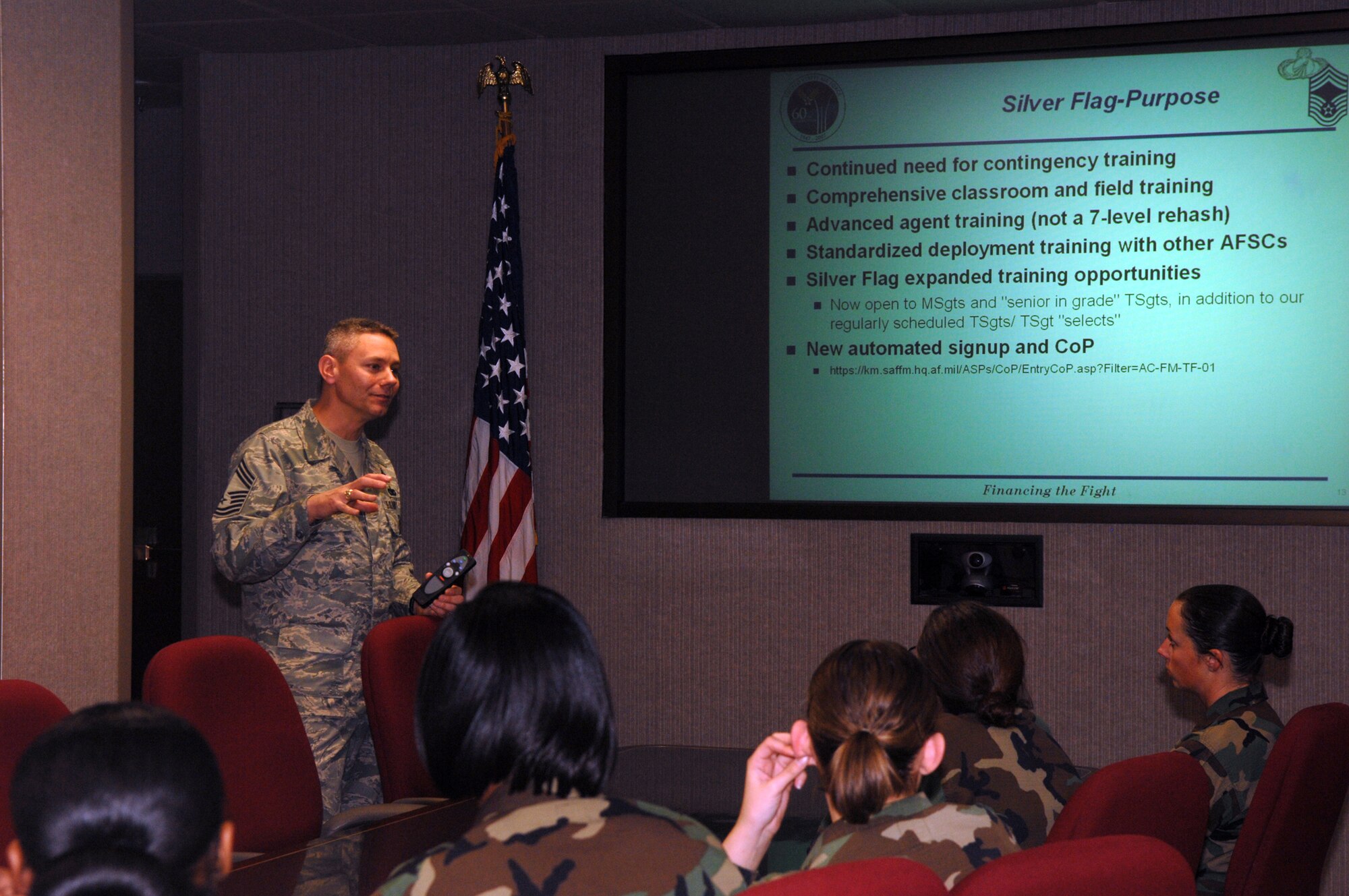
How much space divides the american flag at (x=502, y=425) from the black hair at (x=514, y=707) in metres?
3.30

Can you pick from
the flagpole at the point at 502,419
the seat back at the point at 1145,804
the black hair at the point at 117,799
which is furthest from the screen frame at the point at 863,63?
the black hair at the point at 117,799

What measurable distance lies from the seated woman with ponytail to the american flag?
299cm

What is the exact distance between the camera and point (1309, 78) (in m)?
4.39

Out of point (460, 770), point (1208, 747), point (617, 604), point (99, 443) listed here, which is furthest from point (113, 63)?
point (1208, 747)

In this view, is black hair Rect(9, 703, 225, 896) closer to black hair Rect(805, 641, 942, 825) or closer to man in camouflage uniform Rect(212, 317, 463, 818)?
black hair Rect(805, 641, 942, 825)

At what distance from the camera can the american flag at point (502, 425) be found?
484 cm

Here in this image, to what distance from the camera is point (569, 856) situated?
1.39 meters

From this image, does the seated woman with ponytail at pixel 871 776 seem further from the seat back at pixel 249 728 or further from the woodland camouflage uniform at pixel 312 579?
the woodland camouflage uniform at pixel 312 579

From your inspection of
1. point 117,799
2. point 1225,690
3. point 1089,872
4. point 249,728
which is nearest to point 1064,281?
point 1225,690

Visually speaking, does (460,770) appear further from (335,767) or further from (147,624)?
(147,624)

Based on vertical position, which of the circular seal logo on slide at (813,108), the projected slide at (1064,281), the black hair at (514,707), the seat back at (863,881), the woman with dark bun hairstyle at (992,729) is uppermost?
the circular seal logo on slide at (813,108)

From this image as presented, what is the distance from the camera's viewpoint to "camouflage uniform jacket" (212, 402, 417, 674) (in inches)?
148

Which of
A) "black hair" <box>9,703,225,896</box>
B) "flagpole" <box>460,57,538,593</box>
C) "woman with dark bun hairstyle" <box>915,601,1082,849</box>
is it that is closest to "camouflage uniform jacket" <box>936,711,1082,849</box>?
"woman with dark bun hairstyle" <box>915,601,1082,849</box>

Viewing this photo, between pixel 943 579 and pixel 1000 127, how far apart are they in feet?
5.20
